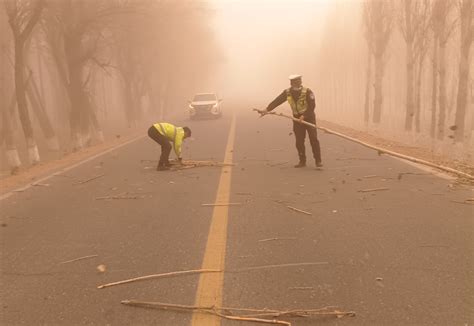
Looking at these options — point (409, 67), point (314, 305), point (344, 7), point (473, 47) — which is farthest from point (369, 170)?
point (344, 7)

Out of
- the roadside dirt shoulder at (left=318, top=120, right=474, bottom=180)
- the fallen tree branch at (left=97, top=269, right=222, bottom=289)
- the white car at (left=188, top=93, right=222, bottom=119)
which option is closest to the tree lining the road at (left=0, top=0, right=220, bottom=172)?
the white car at (left=188, top=93, right=222, bottom=119)

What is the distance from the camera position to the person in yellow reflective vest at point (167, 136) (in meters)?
9.44

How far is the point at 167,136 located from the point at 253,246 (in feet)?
17.1

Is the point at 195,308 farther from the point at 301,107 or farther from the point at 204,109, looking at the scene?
the point at 204,109

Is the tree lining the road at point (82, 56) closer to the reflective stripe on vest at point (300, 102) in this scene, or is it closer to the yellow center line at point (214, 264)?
the reflective stripe on vest at point (300, 102)

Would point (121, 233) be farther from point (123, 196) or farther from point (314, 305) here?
point (314, 305)

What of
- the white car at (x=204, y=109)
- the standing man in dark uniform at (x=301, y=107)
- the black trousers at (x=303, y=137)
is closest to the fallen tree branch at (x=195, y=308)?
the standing man in dark uniform at (x=301, y=107)

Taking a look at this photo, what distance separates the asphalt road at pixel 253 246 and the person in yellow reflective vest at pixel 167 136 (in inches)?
34.2

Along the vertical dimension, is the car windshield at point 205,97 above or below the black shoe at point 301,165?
Result: above

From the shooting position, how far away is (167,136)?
9.51 meters

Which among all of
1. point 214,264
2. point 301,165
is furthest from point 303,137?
point 214,264

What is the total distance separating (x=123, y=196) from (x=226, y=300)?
4335 millimetres

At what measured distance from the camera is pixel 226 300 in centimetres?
346

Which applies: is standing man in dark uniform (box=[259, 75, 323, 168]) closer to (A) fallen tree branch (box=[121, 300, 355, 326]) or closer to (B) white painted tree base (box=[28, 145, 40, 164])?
(A) fallen tree branch (box=[121, 300, 355, 326])
